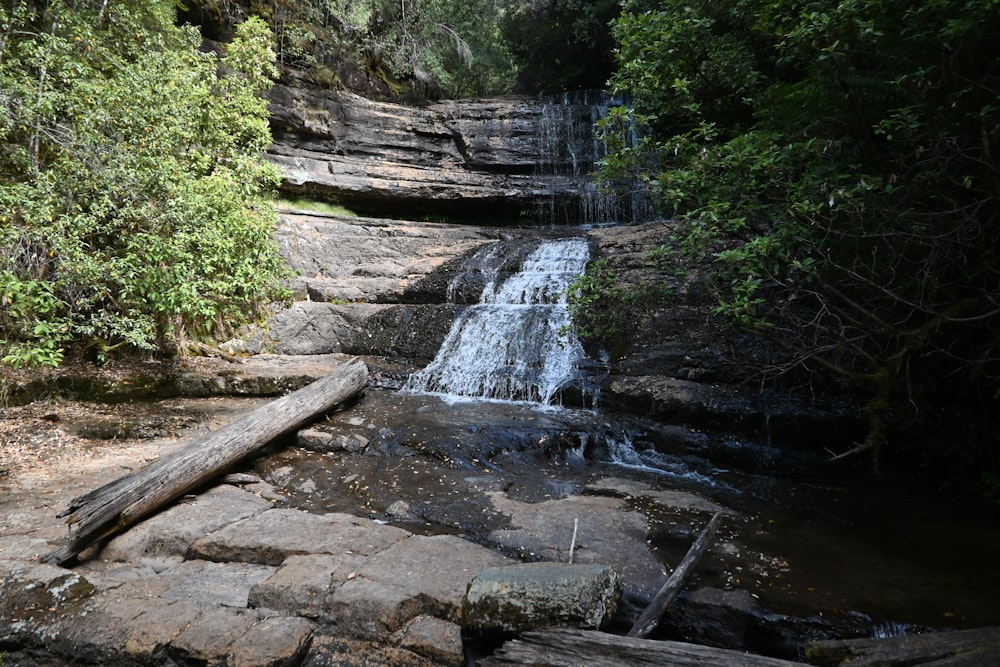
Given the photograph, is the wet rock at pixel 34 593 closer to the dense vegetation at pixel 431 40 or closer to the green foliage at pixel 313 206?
the green foliage at pixel 313 206

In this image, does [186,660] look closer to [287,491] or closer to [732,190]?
[287,491]

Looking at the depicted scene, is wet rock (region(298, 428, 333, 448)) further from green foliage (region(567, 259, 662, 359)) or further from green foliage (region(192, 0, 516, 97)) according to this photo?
green foliage (region(192, 0, 516, 97))

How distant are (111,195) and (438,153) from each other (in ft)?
32.5

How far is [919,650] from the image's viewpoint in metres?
2.26

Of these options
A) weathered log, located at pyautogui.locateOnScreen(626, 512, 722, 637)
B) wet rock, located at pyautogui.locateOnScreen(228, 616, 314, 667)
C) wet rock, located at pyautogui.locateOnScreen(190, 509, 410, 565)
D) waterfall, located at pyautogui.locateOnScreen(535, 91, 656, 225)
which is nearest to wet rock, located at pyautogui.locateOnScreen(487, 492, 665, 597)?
weathered log, located at pyautogui.locateOnScreen(626, 512, 722, 637)

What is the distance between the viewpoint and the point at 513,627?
95.4 inches

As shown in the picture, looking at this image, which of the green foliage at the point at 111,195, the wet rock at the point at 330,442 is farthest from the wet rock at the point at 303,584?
the green foliage at the point at 111,195

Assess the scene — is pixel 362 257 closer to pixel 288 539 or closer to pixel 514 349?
pixel 514 349

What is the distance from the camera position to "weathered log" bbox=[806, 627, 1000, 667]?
2152mm

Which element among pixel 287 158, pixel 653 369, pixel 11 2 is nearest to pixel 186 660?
pixel 653 369

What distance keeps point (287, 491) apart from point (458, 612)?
2.58 meters

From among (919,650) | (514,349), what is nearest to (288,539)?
(919,650)

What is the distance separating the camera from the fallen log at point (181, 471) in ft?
11.0

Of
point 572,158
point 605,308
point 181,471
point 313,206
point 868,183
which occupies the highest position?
point 572,158
